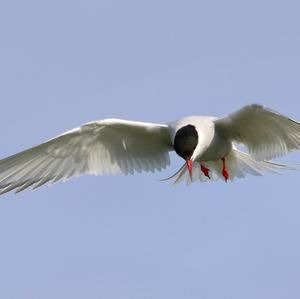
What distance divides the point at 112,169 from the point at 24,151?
4.51 feet

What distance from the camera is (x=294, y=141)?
37.8ft

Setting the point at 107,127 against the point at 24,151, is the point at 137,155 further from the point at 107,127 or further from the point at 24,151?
the point at 24,151

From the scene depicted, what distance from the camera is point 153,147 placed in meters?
12.7

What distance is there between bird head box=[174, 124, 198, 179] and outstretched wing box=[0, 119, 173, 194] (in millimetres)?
788

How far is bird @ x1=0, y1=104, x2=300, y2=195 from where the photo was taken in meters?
11.5

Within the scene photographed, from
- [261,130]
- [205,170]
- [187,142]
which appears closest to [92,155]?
[205,170]

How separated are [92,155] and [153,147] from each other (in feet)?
2.65

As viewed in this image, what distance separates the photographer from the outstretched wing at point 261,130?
1135 cm

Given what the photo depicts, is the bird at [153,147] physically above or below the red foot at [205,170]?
above

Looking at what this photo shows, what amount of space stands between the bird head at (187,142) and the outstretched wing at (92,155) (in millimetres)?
788

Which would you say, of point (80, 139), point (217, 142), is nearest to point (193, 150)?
point (217, 142)

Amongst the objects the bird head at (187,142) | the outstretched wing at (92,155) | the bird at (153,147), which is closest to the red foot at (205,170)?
the bird at (153,147)

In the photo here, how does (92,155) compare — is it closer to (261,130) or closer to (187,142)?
(187,142)

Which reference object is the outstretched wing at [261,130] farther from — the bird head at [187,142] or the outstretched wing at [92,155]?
the outstretched wing at [92,155]
